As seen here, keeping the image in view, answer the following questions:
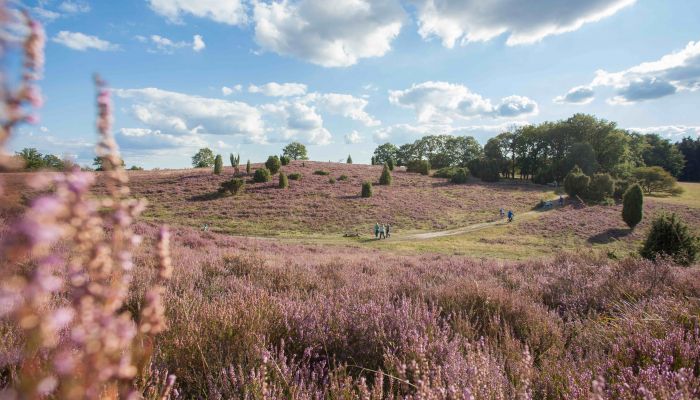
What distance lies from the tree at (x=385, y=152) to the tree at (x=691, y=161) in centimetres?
7449

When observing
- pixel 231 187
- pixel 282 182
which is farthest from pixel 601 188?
pixel 231 187

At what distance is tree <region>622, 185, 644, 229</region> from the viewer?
34344mm

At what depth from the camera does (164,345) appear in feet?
11.6

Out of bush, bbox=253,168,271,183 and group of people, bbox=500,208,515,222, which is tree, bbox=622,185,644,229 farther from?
bush, bbox=253,168,271,183

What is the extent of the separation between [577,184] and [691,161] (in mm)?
71234

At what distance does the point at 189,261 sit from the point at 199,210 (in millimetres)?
31261

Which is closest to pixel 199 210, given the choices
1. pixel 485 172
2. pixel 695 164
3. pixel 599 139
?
pixel 485 172

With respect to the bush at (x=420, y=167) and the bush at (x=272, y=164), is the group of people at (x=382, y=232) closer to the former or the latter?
the bush at (x=272, y=164)

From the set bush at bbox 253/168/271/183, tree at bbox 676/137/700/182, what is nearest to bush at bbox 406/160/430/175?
bush at bbox 253/168/271/183

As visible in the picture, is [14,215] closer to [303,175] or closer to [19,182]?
[19,182]

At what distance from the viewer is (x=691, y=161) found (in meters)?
94.6

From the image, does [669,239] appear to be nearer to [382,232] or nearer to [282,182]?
[382,232]

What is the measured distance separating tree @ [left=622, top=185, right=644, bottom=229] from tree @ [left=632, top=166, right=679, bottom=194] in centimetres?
3729

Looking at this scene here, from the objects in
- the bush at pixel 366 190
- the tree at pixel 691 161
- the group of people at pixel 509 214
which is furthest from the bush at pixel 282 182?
the tree at pixel 691 161
